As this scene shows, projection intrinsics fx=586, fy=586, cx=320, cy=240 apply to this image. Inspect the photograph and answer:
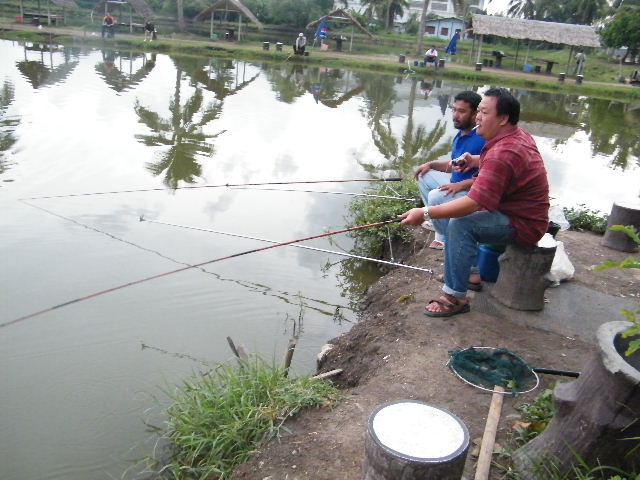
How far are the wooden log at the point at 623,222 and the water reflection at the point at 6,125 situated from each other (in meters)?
7.02

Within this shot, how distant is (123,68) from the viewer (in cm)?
1950

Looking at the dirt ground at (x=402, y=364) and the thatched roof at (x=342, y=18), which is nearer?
the dirt ground at (x=402, y=364)

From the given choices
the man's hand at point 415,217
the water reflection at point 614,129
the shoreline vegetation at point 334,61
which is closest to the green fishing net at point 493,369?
the man's hand at point 415,217

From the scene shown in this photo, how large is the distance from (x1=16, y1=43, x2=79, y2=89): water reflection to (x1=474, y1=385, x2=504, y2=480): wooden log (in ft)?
45.9

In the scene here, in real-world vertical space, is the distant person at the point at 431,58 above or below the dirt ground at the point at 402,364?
above

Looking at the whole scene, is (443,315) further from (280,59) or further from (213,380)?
(280,59)

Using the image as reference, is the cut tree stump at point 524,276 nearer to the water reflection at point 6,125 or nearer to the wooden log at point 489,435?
the wooden log at point 489,435

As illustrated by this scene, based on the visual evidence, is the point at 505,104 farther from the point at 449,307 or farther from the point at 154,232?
the point at 154,232

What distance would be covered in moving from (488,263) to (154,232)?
3341 mm

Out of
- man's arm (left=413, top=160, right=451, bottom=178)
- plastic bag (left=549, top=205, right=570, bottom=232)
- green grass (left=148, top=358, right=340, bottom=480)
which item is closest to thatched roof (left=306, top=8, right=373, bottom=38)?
plastic bag (left=549, top=205, right=570, bottom=232)

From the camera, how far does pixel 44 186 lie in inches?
277

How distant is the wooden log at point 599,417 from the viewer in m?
2.22

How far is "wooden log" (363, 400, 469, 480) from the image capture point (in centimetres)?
201

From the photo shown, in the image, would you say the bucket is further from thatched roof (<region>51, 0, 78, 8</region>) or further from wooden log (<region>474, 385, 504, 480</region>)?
thatched roof (<region>51, 0, 78, 8</region>)
